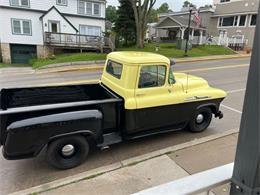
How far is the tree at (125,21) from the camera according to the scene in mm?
27641

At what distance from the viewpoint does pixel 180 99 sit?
4.96m

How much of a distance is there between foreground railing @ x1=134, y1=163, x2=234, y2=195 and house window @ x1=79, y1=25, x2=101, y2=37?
2755cm

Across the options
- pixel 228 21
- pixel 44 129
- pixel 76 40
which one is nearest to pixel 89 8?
pixel 76 40

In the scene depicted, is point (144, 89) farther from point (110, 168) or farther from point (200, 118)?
point (200, 118)

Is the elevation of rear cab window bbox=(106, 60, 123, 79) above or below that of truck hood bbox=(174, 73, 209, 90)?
above

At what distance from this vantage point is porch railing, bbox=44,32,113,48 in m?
24.2

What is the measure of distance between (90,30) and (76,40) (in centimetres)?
328

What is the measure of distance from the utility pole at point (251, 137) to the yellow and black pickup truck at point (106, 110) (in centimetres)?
307

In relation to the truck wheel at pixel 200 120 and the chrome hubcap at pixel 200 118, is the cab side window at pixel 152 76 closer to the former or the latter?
the truck wheel at pixel 200 120

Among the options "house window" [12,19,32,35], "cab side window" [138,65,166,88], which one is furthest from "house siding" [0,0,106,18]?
"cab side window" [138,65,166,88]

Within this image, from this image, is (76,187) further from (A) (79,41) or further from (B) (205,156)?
(A) (79,41)

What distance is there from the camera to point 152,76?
4.70 metres

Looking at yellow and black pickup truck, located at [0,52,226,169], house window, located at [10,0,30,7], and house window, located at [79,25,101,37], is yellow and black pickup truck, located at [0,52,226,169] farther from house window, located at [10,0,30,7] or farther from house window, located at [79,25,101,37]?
house window, located at [79,25,101,37]

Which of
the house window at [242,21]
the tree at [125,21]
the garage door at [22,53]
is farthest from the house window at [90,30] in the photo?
the house window at [242,21]
